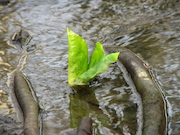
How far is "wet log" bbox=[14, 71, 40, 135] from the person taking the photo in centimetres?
202

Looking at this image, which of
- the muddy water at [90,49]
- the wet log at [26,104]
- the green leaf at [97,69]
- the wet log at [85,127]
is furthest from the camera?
the green leaf at [97,69]

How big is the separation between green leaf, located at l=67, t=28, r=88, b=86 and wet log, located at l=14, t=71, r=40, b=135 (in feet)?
1.15

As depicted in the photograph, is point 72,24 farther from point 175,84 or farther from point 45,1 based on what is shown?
point 175,84

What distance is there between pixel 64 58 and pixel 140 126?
4.69 ft

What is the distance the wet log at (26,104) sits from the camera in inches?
79.4

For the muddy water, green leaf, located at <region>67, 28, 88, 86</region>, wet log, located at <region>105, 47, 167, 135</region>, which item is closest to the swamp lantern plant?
green leaf, located at <region>67, 28, 88, 86</region>

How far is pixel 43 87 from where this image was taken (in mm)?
2818

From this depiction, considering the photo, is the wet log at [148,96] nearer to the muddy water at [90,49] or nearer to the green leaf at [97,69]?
the muddy water at [90,49]

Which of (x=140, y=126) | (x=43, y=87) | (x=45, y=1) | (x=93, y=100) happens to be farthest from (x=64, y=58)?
(x=45, y=1)

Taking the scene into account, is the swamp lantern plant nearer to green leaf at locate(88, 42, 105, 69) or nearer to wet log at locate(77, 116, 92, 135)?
green leaf at locate(88, 42, 105, 69)

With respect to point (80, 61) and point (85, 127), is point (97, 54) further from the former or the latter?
point (85, 127)

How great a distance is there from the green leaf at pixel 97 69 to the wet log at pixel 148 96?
31cm

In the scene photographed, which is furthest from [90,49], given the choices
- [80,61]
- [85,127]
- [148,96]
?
[85,127]

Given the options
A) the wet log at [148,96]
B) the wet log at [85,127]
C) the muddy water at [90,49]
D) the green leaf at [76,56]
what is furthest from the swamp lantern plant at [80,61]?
the wet log at [85,127]
